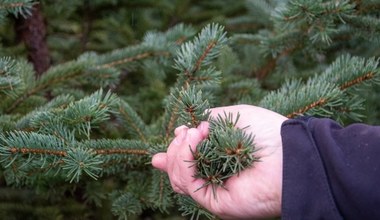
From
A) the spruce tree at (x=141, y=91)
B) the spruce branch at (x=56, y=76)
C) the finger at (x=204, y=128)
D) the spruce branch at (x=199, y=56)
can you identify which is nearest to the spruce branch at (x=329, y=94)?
the spruce tree at (x=141, y=91)

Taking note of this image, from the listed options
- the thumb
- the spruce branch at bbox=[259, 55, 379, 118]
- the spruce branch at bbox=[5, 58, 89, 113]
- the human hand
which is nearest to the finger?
the human hand

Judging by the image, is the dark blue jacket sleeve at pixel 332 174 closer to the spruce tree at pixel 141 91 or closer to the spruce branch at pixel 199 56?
the spruce tree at pixel 141 91

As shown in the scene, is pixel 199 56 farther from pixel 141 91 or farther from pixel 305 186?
pixel 141 91

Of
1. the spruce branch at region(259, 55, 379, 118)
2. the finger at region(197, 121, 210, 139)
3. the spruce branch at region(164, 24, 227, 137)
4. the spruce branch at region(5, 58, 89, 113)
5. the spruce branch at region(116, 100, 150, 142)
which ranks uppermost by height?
the spruce branch at region(164, 24, 227, 137)

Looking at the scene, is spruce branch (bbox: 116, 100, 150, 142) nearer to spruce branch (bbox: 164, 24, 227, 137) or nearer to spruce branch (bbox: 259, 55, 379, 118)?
spruce branch (bbox: 164, 24, 227, 137)

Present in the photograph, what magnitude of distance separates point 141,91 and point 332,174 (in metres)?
1.13

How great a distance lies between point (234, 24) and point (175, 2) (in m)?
0.29

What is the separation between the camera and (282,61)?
5.80ft

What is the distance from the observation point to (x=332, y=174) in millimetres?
747

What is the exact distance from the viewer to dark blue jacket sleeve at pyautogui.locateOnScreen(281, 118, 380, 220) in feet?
2.36

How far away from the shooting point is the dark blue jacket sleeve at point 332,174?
72 centimetres

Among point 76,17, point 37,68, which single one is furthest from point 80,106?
point 76,17

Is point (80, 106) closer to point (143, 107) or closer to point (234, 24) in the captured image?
point (143, 107)

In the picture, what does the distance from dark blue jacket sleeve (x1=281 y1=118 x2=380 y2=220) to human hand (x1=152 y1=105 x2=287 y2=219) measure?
3cm
